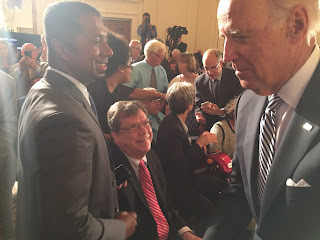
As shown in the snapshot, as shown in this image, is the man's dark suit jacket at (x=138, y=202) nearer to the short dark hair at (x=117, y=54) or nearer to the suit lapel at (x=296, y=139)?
the short dark hair at (x=117, y=54)

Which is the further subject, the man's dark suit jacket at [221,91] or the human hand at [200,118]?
the man's dark suit jacket at [221,91]

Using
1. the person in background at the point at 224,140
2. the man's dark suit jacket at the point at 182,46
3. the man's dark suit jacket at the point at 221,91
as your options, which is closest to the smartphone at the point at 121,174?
the person in background at the point at 224,140

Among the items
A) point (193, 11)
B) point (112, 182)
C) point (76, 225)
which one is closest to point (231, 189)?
point (112, 182)

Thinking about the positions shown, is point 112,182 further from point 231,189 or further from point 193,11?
point 193,11

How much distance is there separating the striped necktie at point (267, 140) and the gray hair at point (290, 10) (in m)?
0.25

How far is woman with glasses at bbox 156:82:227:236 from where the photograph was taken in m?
2.31

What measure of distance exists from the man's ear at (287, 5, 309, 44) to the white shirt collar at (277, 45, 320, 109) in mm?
83

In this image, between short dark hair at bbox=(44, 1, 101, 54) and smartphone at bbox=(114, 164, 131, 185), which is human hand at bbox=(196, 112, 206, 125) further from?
short dark hair at bbox=(44, 1, 101, 54)

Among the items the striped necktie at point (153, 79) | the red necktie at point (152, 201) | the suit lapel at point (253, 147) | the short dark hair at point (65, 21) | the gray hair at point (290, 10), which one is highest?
the gray hair at point (290, 10)

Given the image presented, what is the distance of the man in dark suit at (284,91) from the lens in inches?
32.0

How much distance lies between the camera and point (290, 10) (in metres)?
0.83

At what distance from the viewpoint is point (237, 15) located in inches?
33.3

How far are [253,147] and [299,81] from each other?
0.93 ft

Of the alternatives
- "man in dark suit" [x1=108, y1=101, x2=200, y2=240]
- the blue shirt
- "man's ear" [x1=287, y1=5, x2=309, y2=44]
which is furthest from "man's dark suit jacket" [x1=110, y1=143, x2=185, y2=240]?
the blue shirt
